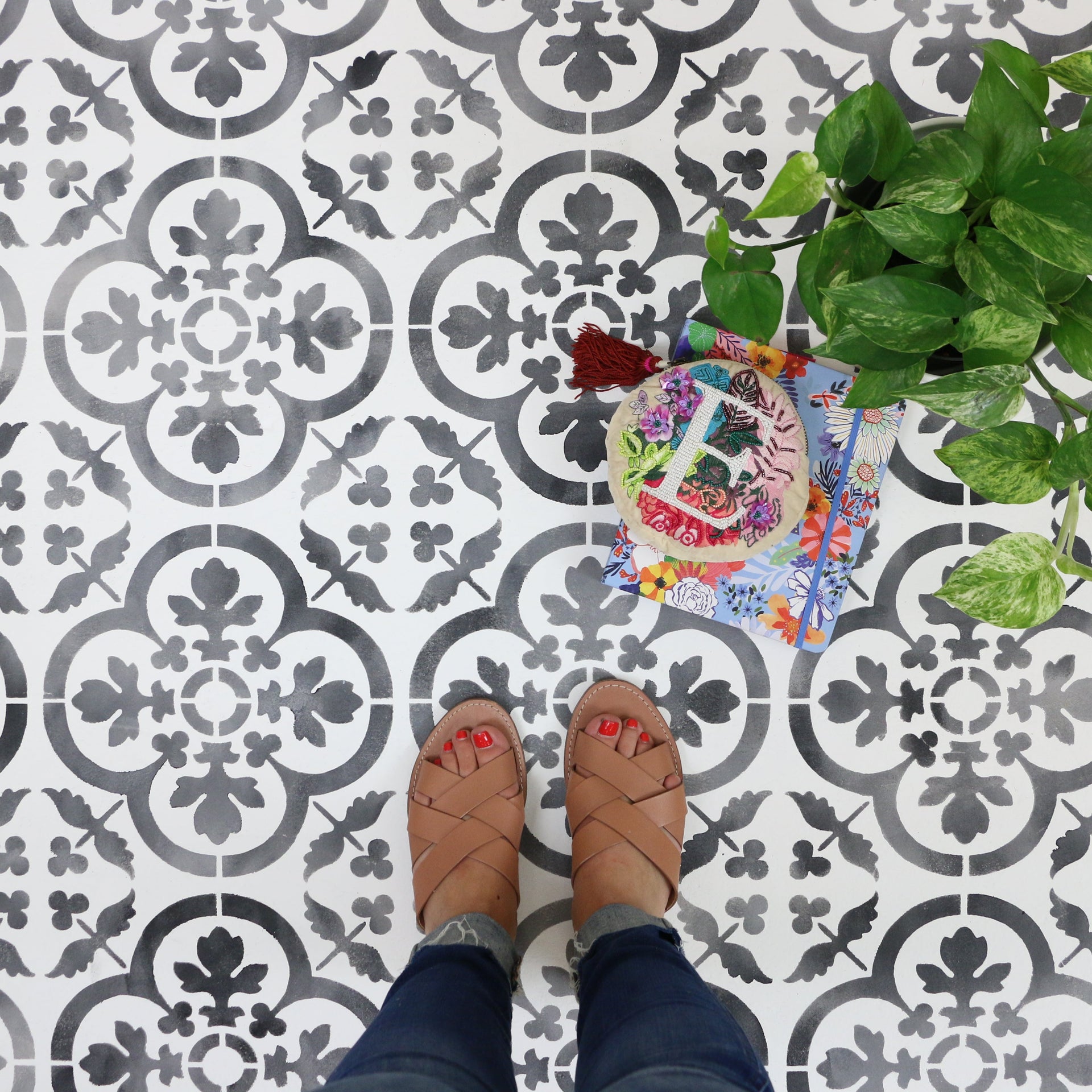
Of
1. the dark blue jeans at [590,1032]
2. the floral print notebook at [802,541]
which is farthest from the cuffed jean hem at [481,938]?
the floral print notebook at [802,541]

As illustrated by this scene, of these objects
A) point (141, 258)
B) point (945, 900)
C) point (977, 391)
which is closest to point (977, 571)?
point (977, 391)

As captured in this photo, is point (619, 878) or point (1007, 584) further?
point (619, 878)

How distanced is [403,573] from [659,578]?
34 centimetres

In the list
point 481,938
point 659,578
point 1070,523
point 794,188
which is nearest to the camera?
point 794,188

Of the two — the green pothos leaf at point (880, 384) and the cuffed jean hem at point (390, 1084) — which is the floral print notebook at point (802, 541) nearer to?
Answer: the green pothos leaf at point (880, 384)

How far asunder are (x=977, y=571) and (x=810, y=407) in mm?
505

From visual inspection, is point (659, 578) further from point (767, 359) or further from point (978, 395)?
point (978, 395)

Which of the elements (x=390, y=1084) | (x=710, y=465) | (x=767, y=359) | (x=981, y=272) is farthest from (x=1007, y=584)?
(x=390, y=1084)

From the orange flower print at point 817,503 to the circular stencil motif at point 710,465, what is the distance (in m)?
0.08

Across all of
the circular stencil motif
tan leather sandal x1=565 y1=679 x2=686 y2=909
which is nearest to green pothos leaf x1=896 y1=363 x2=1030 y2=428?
the circular stencil motif

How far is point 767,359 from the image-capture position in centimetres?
107

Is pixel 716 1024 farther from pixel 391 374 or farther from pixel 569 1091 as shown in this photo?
pixel 391 374

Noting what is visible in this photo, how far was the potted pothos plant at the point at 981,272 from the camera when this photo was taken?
1.80ft

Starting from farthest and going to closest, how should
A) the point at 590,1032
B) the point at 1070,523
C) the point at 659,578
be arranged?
the point at 659,578, the point at 590,1032, the point at 1070,523
